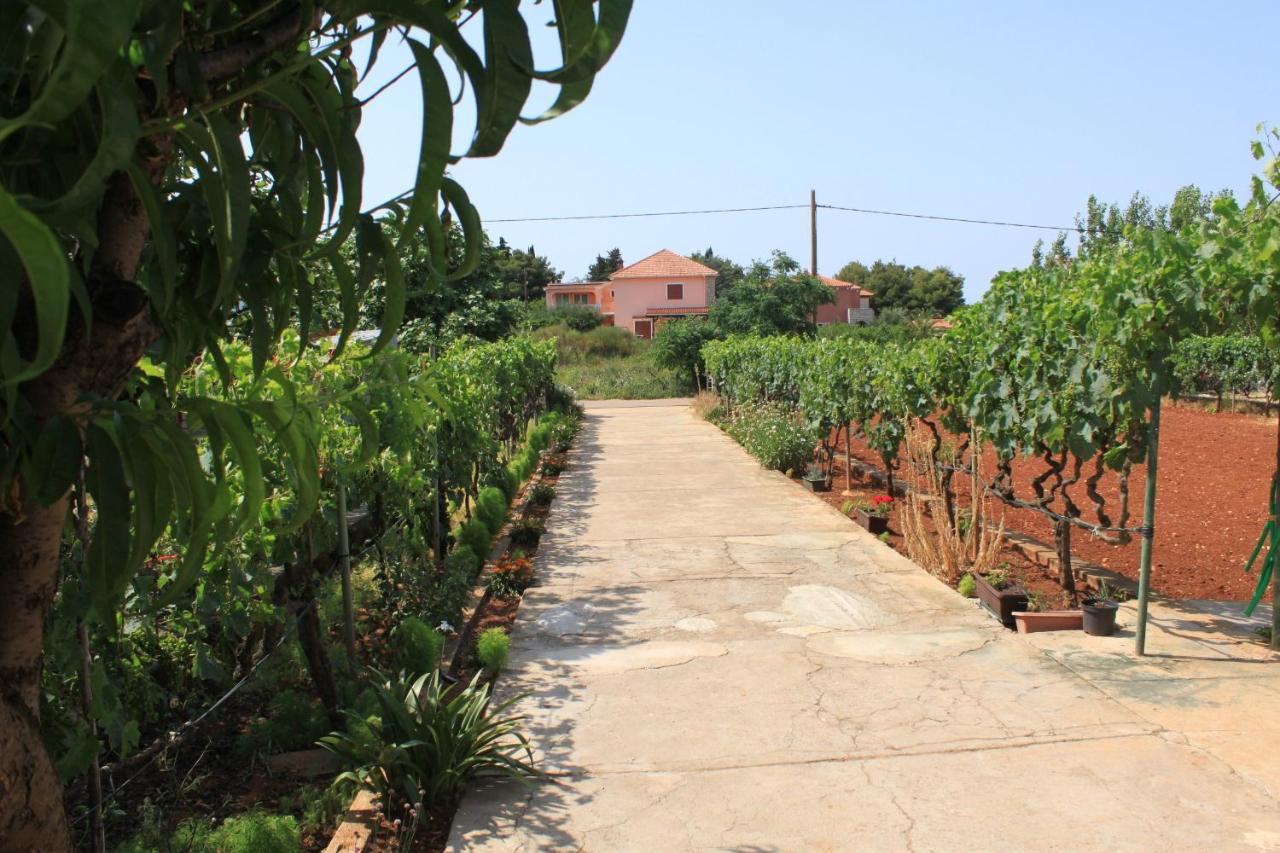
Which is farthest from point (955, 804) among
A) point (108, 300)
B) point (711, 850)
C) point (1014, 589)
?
point (108, 300)

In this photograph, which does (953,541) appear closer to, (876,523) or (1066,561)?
(1066,561)

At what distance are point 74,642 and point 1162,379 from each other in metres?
5.57

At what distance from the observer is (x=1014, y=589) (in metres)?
6.56

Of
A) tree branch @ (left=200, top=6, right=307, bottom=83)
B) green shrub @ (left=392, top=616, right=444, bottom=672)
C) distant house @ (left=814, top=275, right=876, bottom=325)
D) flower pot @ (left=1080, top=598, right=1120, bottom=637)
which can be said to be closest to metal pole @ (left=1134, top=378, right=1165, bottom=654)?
flower pot @ (left=1080, top=598, right=1120, bottom=637)

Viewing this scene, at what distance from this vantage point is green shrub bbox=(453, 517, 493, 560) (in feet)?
26.4

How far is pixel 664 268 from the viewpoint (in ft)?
211

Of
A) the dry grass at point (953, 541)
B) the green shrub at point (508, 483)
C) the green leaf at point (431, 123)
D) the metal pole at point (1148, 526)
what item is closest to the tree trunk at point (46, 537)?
the green leaf at point (431, 123)

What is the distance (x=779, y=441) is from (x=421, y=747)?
10.2 meters

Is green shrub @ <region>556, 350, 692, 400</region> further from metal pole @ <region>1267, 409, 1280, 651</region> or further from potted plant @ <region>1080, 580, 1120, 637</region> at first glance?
metal pole @ <region>1267, 409, 1280, 651</region>

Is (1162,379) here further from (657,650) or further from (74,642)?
(74,642)

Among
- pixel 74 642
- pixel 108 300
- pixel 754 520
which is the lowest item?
pixel 754 520

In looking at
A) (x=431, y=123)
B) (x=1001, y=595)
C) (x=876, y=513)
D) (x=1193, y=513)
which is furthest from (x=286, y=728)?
(x=1193, y=513)

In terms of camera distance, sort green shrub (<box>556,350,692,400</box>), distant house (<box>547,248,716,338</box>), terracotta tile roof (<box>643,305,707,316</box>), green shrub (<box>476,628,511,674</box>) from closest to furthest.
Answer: green shrub (<box>476,628,511,674</box>) < green shrub (<box>556,350,692,400</box>) < terracotta tile roof (<box>643,305,707,316</box>) < distant house (<box>547,248,716,338</box>)

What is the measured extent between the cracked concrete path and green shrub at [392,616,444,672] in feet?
1.63
